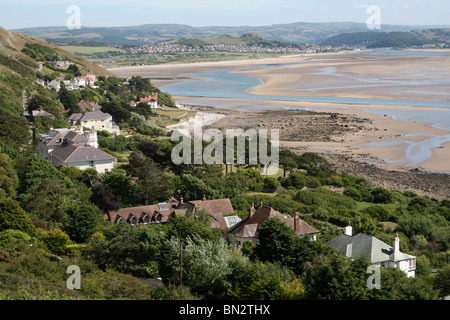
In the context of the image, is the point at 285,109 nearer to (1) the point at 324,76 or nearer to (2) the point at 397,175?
(2) the point at 397,175

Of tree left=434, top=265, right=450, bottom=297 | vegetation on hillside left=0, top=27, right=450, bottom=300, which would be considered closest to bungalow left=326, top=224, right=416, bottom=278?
vegetation on hillside left=0, top=27, right=450, bottom=300

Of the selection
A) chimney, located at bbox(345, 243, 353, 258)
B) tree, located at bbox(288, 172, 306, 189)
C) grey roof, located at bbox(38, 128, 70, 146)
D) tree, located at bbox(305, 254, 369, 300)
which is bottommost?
tree, located at bbox(288, 172, 306, 189)

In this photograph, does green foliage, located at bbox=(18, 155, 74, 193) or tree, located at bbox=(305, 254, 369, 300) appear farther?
Answer: green foliage, located at bbox=(18, 155, 74, 193)

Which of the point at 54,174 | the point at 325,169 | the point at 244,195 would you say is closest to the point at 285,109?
the point at 325,169

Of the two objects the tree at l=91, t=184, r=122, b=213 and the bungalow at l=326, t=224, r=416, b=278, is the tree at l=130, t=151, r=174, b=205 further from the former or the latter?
the bungalow at l=326, t=224, r=416, b=278

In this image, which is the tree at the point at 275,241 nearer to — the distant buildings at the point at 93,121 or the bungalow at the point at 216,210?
the bungalow at the point at 216,210

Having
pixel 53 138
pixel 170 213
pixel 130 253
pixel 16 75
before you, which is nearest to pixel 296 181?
pixel 170 213
